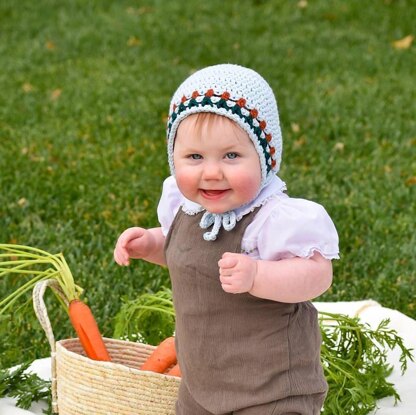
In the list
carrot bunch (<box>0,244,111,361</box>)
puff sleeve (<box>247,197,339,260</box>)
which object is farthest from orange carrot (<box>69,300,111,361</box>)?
puff sleeve (<box>247,197,339,260</box>)

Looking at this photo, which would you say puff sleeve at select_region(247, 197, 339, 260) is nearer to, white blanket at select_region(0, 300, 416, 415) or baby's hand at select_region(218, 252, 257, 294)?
baby's hand at select_region(218, 252, 257, 294)

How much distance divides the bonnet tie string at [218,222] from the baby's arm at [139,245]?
1.01 ft

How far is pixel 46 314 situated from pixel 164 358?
0.38 m

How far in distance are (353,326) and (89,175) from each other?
2.43 meters

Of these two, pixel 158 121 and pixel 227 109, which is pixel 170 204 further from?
pixel 158 121

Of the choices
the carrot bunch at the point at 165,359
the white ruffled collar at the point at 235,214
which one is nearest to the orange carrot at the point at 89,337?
the carrot bunch at the point at 165,359

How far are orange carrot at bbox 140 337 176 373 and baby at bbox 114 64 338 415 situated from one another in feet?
1.09

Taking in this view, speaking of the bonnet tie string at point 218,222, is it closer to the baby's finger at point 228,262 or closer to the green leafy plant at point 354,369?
the baby's finger at point 228,262

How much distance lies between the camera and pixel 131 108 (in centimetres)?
631

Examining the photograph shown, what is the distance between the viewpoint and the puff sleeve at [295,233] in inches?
90.2

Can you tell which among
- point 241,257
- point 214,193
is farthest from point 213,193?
point 241,257

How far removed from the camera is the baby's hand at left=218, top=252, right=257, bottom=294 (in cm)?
221

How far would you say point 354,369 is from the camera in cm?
311

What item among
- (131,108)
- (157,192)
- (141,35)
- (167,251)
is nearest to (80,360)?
(167,251)
